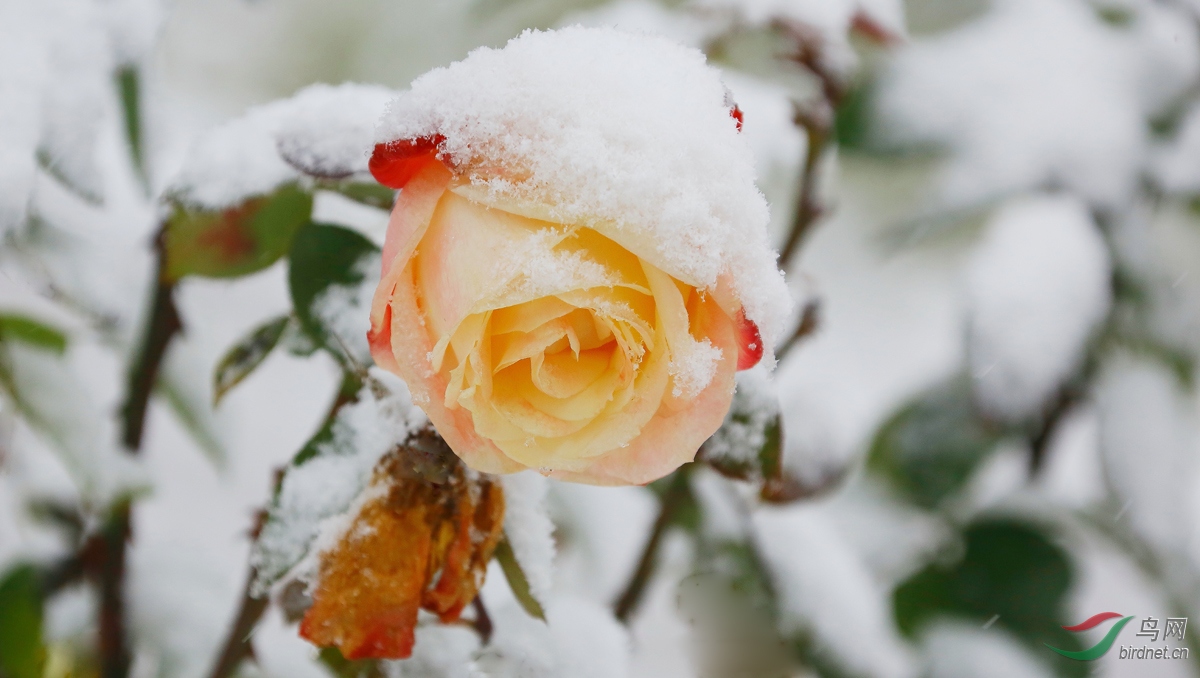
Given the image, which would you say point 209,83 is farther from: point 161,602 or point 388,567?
point 388,567

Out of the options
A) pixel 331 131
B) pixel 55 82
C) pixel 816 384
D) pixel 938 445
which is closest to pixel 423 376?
pixel 331 131

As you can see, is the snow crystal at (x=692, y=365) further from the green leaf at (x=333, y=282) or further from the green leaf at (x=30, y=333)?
the green leaf at (x=30, y=333)

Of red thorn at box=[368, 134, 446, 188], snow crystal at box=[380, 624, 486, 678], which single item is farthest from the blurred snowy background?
red thorn at box=[368, 134, 446, 188]

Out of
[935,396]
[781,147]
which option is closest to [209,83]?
[781,147]

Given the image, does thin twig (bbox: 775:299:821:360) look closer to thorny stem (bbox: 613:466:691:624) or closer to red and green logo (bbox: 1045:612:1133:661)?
thorny stem (bbox: 613:466:691:624)

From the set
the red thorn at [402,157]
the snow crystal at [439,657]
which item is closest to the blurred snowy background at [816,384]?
the snow crystal at [439,657]

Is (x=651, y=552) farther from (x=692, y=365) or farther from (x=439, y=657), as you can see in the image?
(x=692, y=365)
